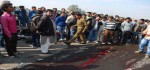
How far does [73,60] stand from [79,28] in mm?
6456

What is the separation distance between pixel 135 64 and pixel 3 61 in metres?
4.61

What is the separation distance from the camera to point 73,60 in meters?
13.4

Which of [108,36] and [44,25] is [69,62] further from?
[108,36]

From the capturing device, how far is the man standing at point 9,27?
12710 mm

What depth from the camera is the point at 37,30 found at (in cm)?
1489

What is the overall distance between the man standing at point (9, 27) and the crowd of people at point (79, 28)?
1.76 m

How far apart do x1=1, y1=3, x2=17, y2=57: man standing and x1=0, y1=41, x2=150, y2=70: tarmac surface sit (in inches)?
18.3

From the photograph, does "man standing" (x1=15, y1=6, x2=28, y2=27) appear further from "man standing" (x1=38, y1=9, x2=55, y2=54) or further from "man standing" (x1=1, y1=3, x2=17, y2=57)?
"man standing" (x1=1, y1=3, x2=17, y2=57)

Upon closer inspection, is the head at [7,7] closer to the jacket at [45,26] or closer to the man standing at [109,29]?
the jacket at [45,26]

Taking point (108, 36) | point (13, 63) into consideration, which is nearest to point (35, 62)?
point (13, 63)

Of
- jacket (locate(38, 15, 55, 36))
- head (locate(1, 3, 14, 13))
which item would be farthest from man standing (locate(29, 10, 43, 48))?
head (locate(1, 3, 14, 13))

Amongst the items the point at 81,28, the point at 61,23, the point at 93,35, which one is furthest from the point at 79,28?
the point at 93,35

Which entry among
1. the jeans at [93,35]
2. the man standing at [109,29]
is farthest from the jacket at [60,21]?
the man standing at [109,29]

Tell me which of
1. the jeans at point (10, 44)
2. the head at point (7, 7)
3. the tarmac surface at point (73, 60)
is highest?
the head at point (7, 7)
